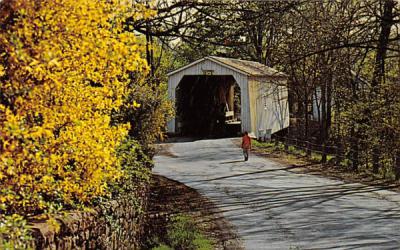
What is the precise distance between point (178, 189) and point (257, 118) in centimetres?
1577

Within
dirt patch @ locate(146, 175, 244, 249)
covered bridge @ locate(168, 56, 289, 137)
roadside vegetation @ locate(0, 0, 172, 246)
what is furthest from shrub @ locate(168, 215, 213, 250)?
covered bridge @ locate(168, 56, 289, 137)

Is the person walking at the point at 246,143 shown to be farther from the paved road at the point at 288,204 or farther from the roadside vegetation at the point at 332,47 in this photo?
the roadside vegetation at the point at 332,47

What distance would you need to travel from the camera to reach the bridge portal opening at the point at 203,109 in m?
32.1

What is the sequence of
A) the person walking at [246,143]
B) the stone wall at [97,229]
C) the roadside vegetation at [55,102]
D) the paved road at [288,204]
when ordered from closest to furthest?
the roadside vegetation at [55,102] → the stone wall at [97,229] → the paved road at [288,204] → the person walking at [246,143]

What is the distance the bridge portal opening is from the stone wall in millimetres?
22058

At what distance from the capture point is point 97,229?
6.75m

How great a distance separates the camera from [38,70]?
438cm

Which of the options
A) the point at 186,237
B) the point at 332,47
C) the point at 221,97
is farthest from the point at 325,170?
the point at 221,97

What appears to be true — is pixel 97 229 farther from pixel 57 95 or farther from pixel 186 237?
pixel 186 237

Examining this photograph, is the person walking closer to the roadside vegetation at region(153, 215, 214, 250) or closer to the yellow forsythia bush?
the roadside vegetation at region(153, 215, 214, 250)

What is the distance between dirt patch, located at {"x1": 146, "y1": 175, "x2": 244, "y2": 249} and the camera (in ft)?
35.8

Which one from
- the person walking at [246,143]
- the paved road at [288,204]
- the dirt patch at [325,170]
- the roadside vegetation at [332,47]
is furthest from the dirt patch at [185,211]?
the dirt patch at [325,170]

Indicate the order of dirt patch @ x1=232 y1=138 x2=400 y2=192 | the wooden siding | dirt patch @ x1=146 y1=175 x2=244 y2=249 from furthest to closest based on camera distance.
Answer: the wooden siding < dirt patch @ x1=232 y1=138 x2=400 y2=192 < dirt patch @ x1=146 y1=175 x2=244 y2=249

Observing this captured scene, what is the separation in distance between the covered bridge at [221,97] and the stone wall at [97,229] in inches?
805
